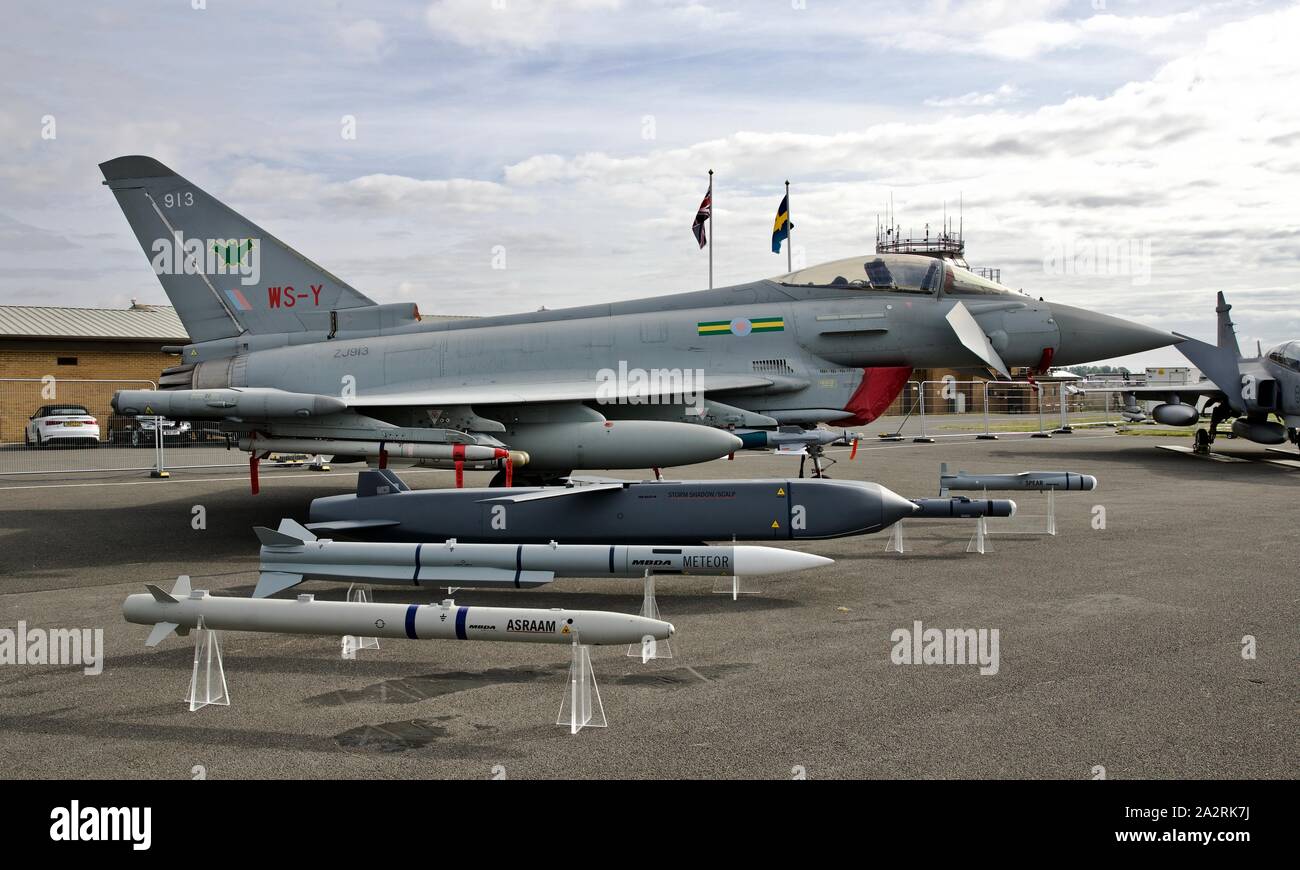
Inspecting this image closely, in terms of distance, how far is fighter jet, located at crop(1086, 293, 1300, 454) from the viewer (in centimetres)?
2120

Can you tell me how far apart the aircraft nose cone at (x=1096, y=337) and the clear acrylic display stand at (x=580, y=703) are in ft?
32.2

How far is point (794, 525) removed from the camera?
31.2 feet

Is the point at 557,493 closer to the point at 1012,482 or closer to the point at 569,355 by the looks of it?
the point at 569,355

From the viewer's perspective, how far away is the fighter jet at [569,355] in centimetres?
1214

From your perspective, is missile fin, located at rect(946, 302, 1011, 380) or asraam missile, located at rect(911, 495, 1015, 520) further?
missile fin, located at rect(946, 302, 1011, 380)

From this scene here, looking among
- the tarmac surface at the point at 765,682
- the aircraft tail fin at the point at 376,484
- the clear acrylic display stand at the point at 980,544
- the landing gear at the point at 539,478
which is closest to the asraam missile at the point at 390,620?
the tarmac surface at the point at 765,682

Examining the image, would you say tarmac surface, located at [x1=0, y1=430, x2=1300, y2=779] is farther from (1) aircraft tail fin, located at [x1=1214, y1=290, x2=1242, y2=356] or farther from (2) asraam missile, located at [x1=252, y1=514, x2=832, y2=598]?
(1) aircraft tail fin, located at [x1=1214, y1=290, x2=1242, y2=356]

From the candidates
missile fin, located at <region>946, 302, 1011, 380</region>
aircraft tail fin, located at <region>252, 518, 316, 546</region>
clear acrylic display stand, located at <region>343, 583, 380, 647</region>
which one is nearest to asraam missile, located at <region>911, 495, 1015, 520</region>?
missile fin, located at <region>946, 302, 1011, 380</region>

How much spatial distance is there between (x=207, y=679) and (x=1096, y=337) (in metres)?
12.0

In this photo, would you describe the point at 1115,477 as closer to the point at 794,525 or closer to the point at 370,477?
the point at 794,525

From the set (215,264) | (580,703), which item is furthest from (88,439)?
(580,703)

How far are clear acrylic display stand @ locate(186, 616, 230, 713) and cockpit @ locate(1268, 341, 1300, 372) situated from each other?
24003 millimetres

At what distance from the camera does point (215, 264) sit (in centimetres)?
1386
